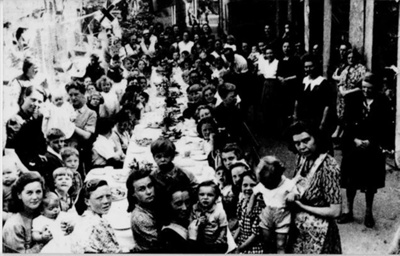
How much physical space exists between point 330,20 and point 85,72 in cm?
232

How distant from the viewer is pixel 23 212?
5402 mm

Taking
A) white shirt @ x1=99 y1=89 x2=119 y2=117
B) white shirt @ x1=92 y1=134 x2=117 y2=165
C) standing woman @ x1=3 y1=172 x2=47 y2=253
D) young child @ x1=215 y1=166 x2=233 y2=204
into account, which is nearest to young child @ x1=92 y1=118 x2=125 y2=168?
white shirt @ x1=92 y1=134 x2=117 y2=165

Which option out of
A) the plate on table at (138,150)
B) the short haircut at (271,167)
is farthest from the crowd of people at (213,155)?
the plate on table at (138,150)

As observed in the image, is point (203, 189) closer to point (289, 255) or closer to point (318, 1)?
point (289, 255)

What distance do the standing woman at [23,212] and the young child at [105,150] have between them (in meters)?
0.59

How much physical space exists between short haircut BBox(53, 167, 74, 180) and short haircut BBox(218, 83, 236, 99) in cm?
153

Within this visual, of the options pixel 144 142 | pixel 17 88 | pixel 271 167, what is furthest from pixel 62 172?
pixel 271 167

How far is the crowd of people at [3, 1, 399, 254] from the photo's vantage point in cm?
511

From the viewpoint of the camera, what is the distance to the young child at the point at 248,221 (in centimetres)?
513

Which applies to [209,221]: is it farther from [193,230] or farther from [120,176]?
[120,176]

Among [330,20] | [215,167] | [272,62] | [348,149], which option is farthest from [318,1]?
[215,167]

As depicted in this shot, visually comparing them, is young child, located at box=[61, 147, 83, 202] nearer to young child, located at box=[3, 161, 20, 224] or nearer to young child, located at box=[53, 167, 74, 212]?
young child, located at box=[53, 167, 74, 212]

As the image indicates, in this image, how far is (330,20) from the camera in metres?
5.92

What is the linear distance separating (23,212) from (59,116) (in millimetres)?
1024
